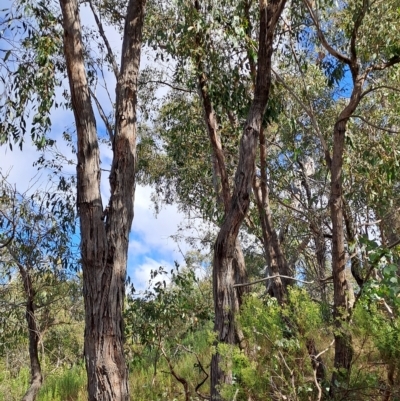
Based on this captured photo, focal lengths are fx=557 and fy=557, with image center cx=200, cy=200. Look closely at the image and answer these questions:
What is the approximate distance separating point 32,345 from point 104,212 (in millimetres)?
3267

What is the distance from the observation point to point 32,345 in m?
7.55

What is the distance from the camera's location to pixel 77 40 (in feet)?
18.5

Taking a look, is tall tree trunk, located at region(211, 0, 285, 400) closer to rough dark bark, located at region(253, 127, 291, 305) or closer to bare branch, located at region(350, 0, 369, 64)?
bare branch, located at region(350, 0, 369, 64)

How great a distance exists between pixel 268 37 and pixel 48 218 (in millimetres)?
4771

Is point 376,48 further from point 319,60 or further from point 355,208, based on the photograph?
point 355,208

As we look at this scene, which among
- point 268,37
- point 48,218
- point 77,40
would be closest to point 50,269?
point 48,218

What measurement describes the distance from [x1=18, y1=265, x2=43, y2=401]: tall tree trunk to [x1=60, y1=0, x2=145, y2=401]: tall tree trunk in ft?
9.59

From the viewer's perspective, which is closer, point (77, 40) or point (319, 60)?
point (77, 40)

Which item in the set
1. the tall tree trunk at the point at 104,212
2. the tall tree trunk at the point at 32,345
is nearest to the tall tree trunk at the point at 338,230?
the tall tree trunk at the point at 104,212

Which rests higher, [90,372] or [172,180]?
[172,180]

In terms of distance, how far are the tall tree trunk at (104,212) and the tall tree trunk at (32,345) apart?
9.59ft

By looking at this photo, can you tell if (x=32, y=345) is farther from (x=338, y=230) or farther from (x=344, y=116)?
(x=344, y=116)

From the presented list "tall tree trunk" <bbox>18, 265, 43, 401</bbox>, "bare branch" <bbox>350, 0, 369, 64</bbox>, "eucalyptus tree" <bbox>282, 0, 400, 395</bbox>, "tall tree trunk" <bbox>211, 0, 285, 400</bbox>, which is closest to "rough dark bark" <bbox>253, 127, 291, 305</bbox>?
"eucalyptus tree" <bbox>282, 0, 400, 395</bbox>

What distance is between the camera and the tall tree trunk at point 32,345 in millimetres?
7301
